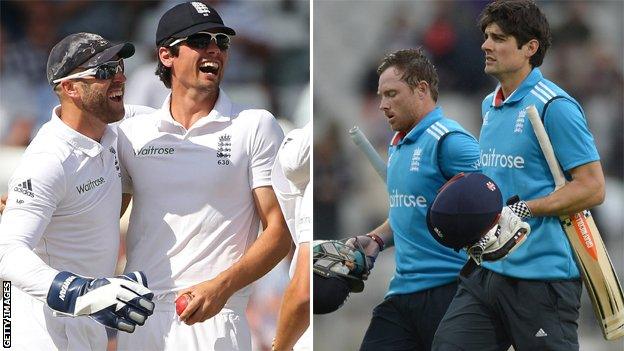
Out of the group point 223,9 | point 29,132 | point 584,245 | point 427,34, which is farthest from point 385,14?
point 584,245

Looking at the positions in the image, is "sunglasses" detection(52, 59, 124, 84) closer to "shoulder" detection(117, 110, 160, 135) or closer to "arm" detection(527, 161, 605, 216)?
"shoulder" detection(117, 110, 160, 135)

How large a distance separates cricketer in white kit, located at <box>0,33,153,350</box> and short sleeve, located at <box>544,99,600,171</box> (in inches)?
55.9

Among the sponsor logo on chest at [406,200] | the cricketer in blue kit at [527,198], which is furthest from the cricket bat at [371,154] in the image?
the cricketer in blue kit at [527,198]

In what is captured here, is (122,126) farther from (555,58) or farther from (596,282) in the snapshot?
(555,58)

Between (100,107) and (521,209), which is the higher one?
(100,107)

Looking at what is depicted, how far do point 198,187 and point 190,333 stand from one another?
0.52 meters

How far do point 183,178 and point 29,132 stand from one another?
1.14 m

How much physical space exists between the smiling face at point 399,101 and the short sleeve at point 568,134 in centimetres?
72

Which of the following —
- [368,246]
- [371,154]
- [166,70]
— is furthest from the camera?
[371,154]

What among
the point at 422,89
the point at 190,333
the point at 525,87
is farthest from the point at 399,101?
the point at 190,333

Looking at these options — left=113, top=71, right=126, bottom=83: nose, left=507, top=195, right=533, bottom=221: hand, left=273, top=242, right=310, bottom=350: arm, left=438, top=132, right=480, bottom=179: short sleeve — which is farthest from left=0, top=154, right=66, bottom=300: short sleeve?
left=507, top=195, right=533, bottom=221: hand

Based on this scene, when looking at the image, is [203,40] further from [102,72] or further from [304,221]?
[304,221]

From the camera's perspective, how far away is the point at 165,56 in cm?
409

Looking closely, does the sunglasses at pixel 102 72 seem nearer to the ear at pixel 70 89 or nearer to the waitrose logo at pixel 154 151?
the ear at pixel 70 89
